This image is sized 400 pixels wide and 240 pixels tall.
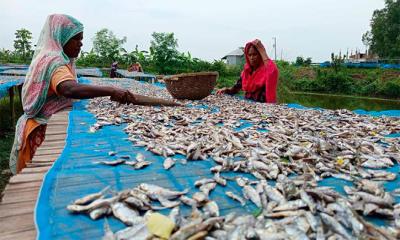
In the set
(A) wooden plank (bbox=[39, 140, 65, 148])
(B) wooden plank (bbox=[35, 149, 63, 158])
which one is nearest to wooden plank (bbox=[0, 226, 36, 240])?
(B) wooden plank (bbox=[35, 149, 63, 158])

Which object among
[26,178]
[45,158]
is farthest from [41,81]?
[26,178]

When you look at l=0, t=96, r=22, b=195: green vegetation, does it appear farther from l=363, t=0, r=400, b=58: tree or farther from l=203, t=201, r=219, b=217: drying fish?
l=363, t=0, r=400, b=58: tree

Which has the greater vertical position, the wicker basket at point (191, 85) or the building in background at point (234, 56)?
the building in background at point (234, 56)

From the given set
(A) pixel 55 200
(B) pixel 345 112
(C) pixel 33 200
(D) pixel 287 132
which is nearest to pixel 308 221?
(A) pixel 55 200

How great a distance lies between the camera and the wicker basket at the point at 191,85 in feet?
15.9

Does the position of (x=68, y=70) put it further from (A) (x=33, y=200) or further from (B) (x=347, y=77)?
(B) (x=347, y=77)

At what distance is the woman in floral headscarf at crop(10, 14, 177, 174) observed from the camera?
249cm

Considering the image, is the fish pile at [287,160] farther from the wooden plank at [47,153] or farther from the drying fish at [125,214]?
the wooden plank at [47,153]

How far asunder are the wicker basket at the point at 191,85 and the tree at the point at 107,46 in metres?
19.6

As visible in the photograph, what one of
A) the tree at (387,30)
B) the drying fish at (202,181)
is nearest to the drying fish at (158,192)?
the drying fish at (202,181)

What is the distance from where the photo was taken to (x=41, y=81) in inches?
97.7

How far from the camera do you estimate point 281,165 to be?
66.1 inches

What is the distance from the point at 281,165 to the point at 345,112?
106 inches

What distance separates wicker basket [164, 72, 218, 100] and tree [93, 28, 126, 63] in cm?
1961
